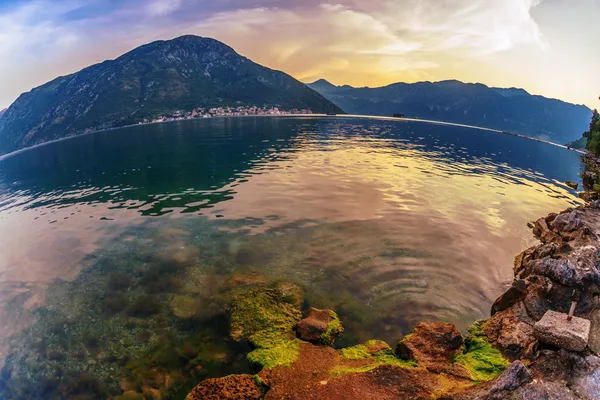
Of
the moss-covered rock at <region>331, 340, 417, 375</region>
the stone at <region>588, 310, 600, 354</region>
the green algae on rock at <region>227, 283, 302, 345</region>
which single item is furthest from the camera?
the green algae on rock at <region>227, 283, 302, 345</region>

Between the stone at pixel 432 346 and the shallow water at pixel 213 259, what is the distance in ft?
5.16

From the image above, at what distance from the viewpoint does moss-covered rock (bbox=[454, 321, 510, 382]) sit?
12581mm

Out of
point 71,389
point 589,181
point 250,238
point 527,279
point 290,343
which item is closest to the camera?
point 71,389

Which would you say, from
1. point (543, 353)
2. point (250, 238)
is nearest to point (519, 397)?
point (543, 353)

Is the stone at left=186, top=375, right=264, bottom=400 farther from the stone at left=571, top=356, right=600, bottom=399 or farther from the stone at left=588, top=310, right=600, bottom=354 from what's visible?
the stone at left=588, top=310, right=600, bottom=354

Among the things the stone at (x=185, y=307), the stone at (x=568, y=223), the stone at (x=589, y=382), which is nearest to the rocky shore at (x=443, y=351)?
the stone at (x=589, y=382)

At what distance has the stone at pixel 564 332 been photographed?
10.7 metres

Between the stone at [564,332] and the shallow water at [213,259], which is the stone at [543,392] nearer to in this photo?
the stone at [564,332]

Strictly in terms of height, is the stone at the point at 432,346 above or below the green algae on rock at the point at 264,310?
above

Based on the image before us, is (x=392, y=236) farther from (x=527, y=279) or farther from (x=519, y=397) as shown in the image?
(x=519, y=397)

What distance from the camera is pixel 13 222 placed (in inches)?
1415

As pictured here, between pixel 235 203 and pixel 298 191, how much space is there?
1017 cm

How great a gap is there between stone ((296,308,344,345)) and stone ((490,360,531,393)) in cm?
772

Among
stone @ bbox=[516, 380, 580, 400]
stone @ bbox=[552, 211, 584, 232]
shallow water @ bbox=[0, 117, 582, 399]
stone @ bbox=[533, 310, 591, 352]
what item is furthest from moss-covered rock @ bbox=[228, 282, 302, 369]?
stone @ bbox=[552, 211, 584, 232]
